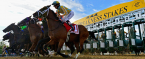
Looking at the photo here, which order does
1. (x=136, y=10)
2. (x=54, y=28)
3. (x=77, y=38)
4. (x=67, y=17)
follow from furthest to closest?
(x=136, y=10) < (x=77, y=38) < (x=67, y=17) < (x=54, y=28)

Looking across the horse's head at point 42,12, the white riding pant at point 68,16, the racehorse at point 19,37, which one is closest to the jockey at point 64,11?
the white riding pant at point 68,16

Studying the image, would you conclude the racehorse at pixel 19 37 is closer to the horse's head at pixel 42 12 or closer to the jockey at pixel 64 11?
the horse's head at pixel 42 12

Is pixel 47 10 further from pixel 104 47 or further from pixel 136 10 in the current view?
pixel 136 10

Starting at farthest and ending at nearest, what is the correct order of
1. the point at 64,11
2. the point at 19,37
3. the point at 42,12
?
the point at 19,37
the point at 64,11
the point at 42,12

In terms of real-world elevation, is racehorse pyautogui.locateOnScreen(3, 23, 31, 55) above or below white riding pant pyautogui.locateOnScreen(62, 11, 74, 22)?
below

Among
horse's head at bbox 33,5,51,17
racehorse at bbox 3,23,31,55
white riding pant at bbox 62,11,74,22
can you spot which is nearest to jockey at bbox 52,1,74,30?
white riding pant at bbox 62,11,74,22

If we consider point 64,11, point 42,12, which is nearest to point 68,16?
point 64,11

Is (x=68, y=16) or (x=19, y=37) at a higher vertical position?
(x=68, y=16)

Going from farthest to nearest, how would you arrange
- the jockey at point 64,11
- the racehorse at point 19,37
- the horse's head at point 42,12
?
the racehorse at point 19,37, the jockey at point 64,11, the horse's head at point 42,12

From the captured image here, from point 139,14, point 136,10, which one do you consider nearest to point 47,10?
point 139,14

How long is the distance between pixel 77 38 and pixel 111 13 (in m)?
10.5

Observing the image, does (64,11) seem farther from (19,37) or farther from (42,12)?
(19,37)

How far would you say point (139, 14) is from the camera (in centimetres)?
1127

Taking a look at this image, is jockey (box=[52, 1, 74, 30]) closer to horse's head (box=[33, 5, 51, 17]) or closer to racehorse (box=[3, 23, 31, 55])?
horse's head (box=[33, 5, 51, 17])
